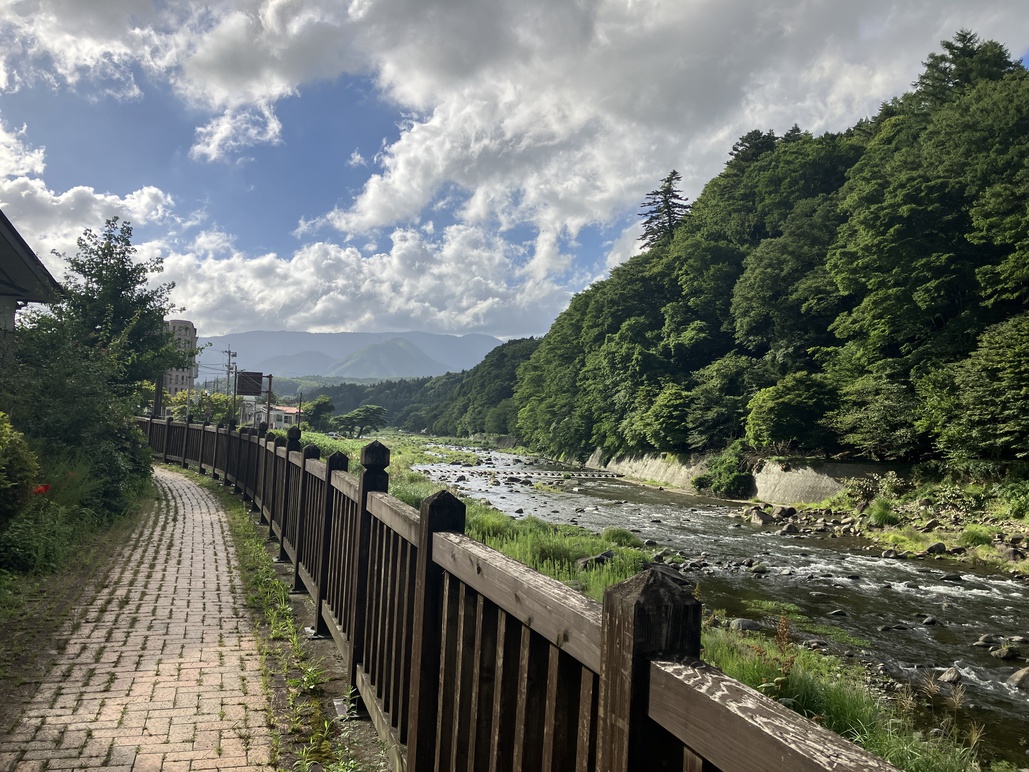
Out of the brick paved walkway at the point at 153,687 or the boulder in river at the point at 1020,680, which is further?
the boulder in river at the point at 1020,680

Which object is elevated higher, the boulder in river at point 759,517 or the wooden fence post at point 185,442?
the wooden fence post at point 185,442

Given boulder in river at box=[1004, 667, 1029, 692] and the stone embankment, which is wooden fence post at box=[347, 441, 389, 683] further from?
the stone embankment

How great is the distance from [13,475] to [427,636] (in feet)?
23.0

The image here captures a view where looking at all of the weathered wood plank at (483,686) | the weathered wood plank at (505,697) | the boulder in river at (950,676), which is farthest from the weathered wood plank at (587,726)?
the boulder in river at (950,676)

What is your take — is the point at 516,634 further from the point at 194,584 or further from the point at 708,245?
the point at 708,245

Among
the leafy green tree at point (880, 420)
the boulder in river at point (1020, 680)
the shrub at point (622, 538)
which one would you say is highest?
the leafy green tree at point (880, 420)

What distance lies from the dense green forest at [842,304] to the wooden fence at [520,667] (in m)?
22.6

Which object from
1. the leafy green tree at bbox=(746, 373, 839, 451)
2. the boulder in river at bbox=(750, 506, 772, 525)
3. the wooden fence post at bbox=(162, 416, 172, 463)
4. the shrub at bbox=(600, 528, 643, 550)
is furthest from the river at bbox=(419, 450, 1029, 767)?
the wooden fence post at bbox=(162, 416, 172, 463)

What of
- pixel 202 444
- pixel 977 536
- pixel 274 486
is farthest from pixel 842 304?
pixel 274 486

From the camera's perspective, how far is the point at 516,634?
226 cm

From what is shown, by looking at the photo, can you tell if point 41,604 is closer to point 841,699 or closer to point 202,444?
point 841,699

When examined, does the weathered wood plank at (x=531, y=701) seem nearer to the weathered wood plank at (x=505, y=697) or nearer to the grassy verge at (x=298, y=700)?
the weathered wood plank at (x=505, y=697)

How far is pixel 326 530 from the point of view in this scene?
5.76m

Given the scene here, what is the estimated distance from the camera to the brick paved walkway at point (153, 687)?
3.75 metres
